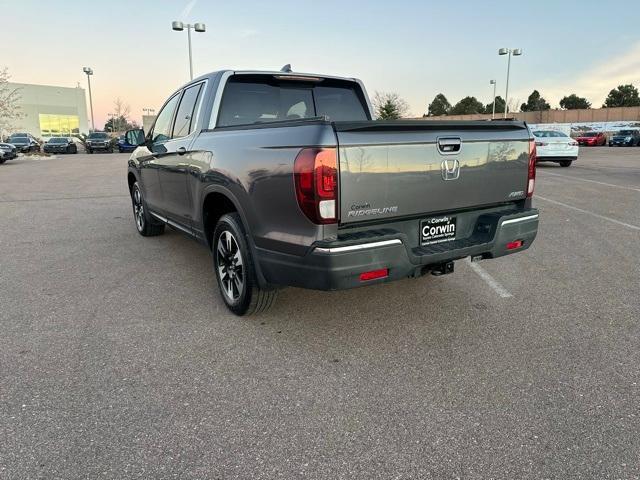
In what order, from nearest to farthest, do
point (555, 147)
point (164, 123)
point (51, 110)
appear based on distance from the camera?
point (164, 123) → point (555, 147) → point (51, 110)

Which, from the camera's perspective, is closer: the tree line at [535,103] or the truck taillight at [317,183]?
the truck taillight at [317,183]

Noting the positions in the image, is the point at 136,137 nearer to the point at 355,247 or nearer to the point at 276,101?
the point at 276,101

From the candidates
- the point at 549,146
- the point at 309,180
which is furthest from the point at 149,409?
the point at 549,146

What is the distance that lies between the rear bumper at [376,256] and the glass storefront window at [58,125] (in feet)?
272

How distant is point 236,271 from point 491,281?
8.59 feet

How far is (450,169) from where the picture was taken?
10.9ft

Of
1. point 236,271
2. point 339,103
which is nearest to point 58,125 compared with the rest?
point 339,103

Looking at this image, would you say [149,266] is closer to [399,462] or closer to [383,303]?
[383,303]

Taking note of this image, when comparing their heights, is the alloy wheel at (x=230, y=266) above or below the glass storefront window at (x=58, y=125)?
below

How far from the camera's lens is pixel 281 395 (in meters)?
2.81

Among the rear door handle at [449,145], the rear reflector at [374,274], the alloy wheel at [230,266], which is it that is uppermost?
the rear door handle at [449,145]

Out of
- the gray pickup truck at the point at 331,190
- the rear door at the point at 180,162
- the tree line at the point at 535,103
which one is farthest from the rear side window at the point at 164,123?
the tree line at the point at 535,103

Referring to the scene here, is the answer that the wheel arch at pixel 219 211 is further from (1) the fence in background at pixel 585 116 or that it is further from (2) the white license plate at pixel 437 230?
(1) the fence in background at pixel 585 116

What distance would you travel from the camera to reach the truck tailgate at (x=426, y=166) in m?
2.89
